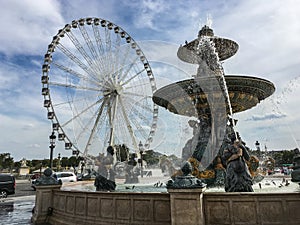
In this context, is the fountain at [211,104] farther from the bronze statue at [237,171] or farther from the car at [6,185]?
the car at [6,185]

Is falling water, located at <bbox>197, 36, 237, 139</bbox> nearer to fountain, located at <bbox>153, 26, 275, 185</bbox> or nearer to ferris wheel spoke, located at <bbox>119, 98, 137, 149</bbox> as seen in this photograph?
fountain, located at <bbox>153, 26, 275, 185</bbox>

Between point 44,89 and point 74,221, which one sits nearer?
point 74,221

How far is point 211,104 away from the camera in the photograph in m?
11.4

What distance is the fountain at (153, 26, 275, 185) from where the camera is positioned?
10.4m

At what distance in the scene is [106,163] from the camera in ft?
29.6

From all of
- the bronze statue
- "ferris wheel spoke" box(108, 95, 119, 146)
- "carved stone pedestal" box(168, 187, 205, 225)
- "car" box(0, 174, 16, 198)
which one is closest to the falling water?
the bronze statue

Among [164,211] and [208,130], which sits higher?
[208,130]

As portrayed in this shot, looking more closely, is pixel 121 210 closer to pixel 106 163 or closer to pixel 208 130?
pixel 106 163

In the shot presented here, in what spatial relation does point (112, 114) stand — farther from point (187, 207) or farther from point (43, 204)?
point (187, 207)

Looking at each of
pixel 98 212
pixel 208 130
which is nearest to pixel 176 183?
pixel 98 212

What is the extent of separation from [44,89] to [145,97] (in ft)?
26.1

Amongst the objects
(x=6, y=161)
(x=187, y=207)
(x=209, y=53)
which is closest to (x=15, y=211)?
(x=187, y=207)

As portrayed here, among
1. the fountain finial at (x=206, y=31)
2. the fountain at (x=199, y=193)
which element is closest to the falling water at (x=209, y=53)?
the fountain at (x=199, y=193)

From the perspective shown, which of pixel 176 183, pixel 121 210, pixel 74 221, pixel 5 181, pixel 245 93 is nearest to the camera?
pixel 176 183
